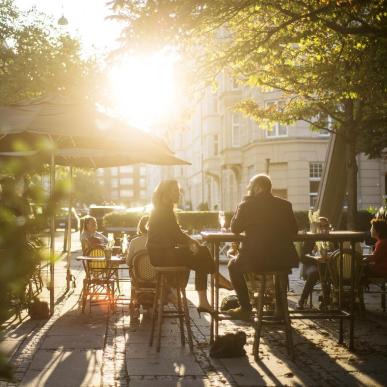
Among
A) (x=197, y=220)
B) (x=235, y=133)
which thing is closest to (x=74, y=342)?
(x=197, y=220)

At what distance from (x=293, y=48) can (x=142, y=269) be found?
609 cm

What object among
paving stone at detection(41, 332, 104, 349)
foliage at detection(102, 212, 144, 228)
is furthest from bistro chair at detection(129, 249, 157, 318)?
foliage at detection(102, 212, 144, 228)

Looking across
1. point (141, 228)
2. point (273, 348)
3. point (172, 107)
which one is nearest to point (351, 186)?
point (172, 107)

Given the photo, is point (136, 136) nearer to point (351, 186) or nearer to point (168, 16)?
point (168, 16)

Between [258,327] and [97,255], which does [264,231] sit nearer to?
[258,327]

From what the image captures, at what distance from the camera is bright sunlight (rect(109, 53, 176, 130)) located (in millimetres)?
7605

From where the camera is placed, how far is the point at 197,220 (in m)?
26.4

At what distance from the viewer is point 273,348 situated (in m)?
7.07

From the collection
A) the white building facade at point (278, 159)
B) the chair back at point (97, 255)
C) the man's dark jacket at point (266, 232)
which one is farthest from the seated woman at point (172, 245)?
the white building facade at point (278, 159)

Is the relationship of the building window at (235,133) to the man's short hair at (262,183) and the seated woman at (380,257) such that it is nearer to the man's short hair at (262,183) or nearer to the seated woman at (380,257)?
the seated woman at (380,257)

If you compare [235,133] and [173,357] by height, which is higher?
[235,133]

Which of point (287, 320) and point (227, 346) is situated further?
point (287, 320)

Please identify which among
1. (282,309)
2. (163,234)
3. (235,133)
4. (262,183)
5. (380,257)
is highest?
(235,133)

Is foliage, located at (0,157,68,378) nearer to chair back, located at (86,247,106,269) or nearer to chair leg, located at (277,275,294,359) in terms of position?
chair leg, located at (277,275,294,359)
